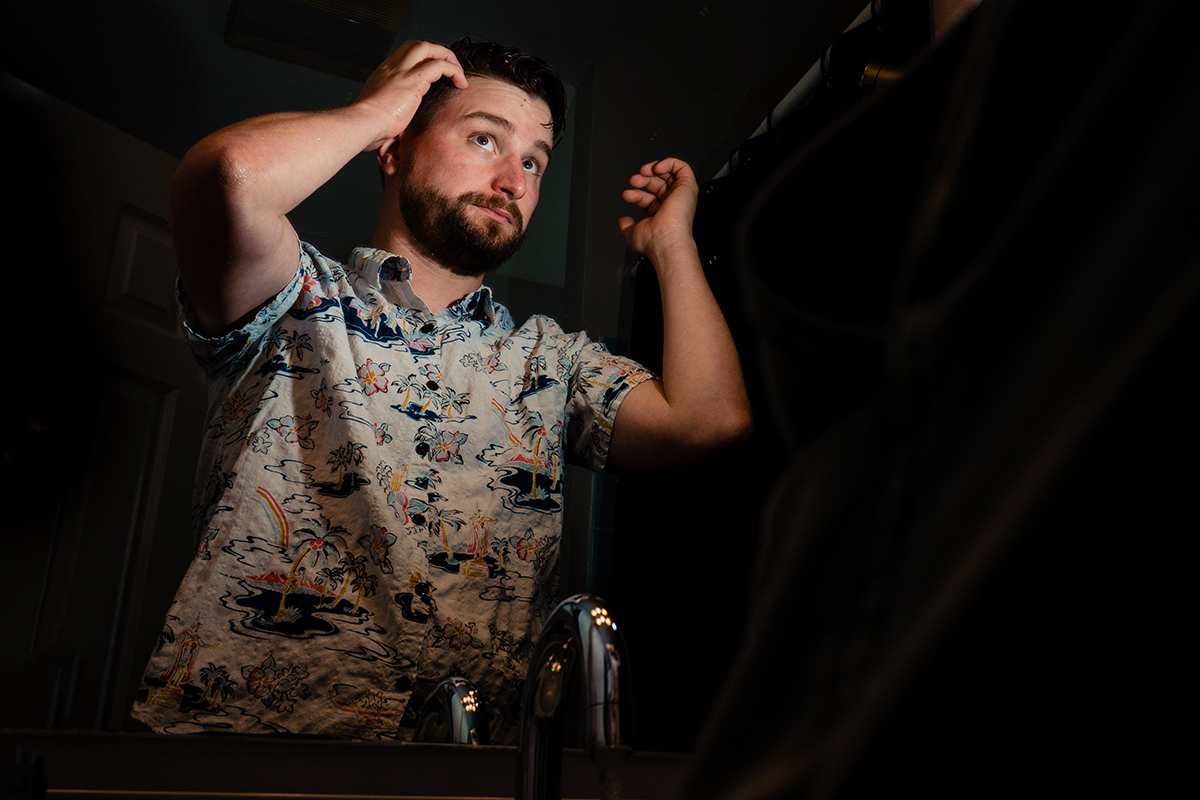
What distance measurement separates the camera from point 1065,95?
0.15m

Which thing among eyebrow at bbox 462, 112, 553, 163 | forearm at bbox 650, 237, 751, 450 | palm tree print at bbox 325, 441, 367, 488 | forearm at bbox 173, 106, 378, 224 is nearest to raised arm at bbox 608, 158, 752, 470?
forearm at bbox 650, 237, 751, 450

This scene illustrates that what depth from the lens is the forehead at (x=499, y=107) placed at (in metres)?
0.93

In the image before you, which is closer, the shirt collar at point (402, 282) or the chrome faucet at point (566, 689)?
the chrome faucet at point (566, 689)

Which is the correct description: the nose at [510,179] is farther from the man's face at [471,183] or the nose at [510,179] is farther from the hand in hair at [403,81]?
the hand in hair at [403,81]

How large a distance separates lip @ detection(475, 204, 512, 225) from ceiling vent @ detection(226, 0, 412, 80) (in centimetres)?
21

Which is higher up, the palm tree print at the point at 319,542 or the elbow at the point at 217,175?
the elbow at the point at 217,175

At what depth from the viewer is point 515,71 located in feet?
3.18

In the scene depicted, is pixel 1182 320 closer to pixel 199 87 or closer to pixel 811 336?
pixel 811 336

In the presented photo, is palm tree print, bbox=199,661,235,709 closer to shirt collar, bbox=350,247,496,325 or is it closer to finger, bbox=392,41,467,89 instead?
shirt collar, bbox=350,247,496,325

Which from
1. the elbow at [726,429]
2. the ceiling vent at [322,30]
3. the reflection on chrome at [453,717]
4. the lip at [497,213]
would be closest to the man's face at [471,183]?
the lip at [497,213]

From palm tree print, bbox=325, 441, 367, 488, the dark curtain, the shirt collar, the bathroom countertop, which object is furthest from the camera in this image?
the shirt collar

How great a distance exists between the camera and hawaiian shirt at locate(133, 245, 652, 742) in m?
0.69

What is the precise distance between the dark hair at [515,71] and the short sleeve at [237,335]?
0.32 metres

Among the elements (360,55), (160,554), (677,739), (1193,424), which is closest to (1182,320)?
(1193,424)
